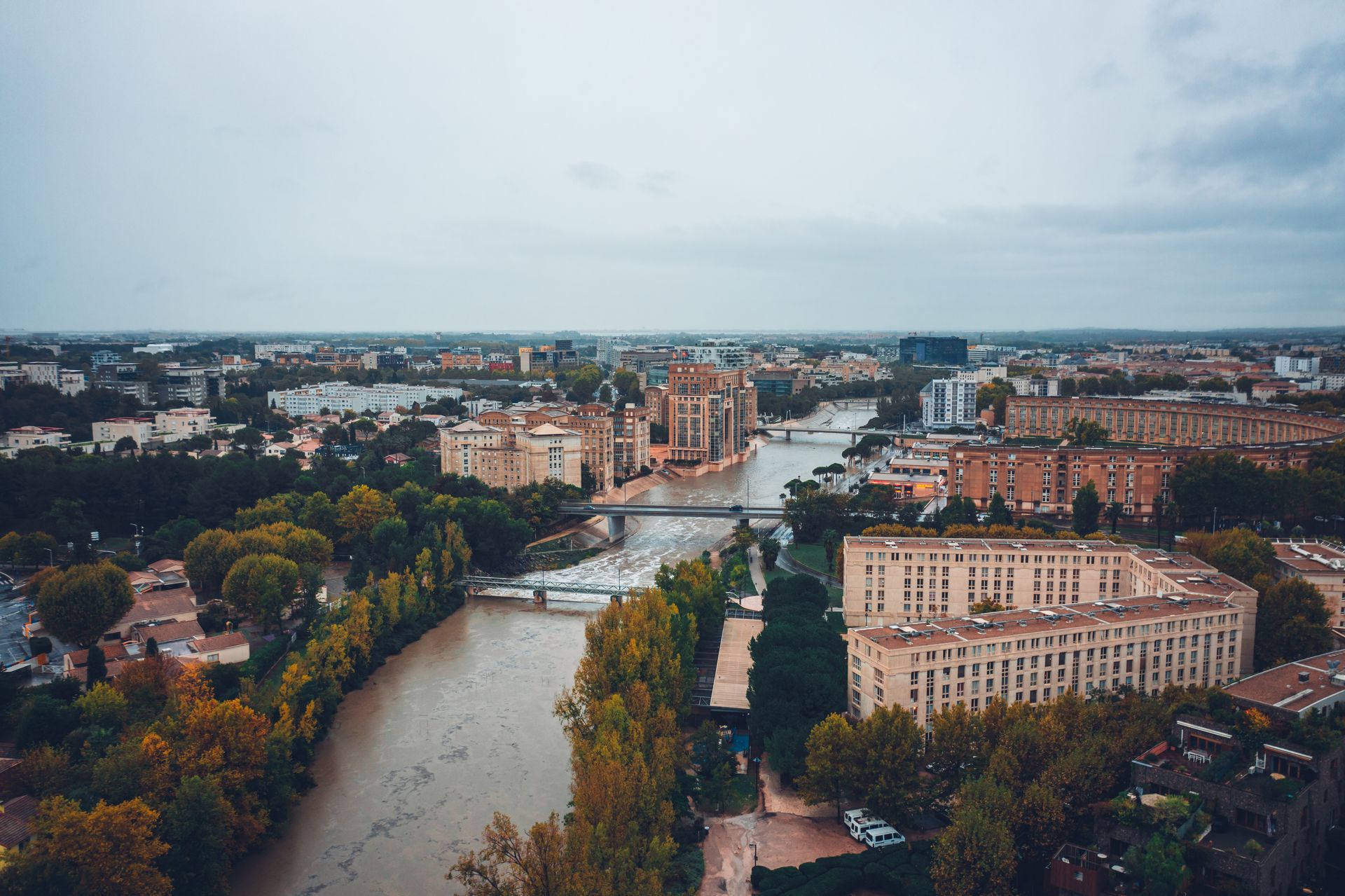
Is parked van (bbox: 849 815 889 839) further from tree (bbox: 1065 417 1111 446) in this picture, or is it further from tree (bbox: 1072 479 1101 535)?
tree (bbox: 1065 417 1111 446)

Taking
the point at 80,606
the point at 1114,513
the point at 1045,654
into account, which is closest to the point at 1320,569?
the point at 1045,654

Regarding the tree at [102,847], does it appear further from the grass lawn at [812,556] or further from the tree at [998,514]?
the tree at [998,514]

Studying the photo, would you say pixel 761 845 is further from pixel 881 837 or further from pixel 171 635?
pixel 171 635

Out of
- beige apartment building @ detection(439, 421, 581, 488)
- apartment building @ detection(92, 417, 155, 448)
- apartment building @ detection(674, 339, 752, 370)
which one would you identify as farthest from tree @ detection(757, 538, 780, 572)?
apartment building @ detection(674, 339, 752, 370)

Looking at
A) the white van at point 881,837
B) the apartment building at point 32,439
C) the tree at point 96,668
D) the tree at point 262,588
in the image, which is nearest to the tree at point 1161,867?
the white van at point 881,837

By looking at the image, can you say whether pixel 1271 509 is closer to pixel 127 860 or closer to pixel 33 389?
pixel 127 860

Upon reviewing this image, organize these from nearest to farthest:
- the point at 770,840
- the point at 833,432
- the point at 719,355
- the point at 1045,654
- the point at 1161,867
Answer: the point at 1161,867 → the point at 770,840 → the point at 1045,654 → the point at 833,432 → the point at 719,355
